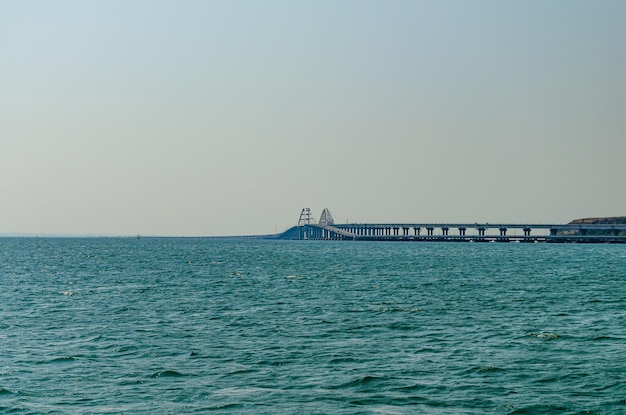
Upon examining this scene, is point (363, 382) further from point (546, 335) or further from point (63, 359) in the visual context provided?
point (546, 335)

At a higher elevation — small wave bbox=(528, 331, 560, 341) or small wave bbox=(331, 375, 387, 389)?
small wave bbox=(528, 331, 560, 341)

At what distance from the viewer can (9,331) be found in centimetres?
4059

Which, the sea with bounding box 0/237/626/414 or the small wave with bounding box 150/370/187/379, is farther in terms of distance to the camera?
the small wave with bounding box 150/370/187/379

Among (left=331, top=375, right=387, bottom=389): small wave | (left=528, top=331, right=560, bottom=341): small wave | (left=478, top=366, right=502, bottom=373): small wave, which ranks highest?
(left=528, top=331, right=560, bottom=341): small wave

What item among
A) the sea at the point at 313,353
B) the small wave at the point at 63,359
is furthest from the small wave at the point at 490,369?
the small wave at the point at 63,359

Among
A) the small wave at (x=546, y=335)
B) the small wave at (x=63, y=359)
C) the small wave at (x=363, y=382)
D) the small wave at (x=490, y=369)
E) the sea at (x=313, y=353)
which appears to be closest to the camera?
the sea at (x=313, y=353)

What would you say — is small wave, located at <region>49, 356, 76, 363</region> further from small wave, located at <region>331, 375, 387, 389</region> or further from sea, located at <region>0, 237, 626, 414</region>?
small wave, located at <region>331, 375, 387, 389</region>

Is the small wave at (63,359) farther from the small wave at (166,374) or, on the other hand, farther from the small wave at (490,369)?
the small wave at (490,369)

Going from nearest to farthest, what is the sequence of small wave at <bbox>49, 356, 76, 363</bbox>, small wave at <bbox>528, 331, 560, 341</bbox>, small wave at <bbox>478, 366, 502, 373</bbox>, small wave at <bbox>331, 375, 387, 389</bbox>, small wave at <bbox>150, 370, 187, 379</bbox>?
1. small wave at <bbox>331, 375, 387, 389</bbox>
2. small wave at <bbox>150, 370, 187, 379</bbox>
3. small wave at <bbox>478, 366, 502, 373</bbox>
4. small wave at <bbox>49, 356, 76, 363</bbox>
5. small wave at <bbox>528, 331, 560, 341</bbox>

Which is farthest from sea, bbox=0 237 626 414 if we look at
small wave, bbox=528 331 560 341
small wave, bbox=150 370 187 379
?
small wave, bbox=528 331 560 341

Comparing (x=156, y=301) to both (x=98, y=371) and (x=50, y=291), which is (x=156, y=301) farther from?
(x=98, y=371)

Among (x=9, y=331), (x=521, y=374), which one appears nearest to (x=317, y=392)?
(x=521, y=374)

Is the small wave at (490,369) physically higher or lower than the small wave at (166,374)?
higher

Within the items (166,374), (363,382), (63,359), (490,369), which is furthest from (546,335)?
(63,359)
